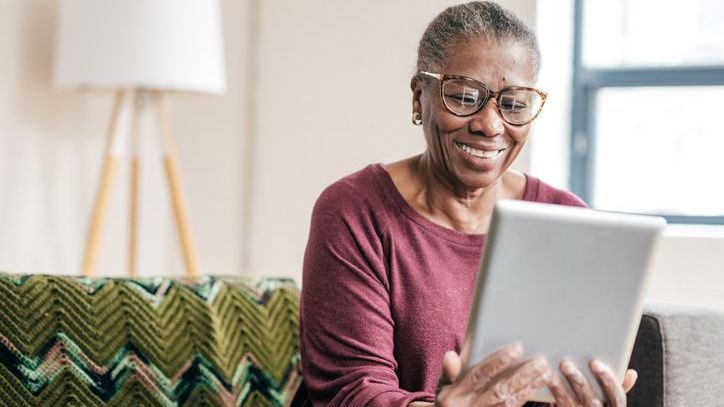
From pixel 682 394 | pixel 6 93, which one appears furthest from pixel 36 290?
pixel 6 93

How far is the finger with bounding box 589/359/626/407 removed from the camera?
131 cm

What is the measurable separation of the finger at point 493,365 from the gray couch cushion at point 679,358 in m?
0.41

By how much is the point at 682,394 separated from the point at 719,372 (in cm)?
9

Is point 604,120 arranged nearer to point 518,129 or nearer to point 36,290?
point 518,129

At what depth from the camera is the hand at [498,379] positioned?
1.26 m

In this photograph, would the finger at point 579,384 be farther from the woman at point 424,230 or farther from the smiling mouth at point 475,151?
the smiling mouth at point 475,151

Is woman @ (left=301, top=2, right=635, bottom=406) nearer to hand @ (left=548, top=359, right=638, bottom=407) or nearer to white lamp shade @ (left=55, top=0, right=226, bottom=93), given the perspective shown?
hand @ (left=548, top=359, right=638, bottom=407)

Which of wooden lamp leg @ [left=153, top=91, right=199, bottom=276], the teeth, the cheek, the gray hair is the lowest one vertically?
wooden lamp leg @ [left=153, top=91, right=199, bottom=276]

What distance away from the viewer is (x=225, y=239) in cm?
363

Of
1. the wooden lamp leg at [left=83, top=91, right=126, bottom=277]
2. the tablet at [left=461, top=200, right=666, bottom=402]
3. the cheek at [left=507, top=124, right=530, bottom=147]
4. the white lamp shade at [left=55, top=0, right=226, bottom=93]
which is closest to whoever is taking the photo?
the tablet at [left=461, top=200, right=666, bottom=402]

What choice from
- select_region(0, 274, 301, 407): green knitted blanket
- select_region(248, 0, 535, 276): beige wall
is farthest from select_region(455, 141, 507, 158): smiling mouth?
select_region(248, 0, 535, 276): beige wall

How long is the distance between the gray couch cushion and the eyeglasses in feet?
1.17

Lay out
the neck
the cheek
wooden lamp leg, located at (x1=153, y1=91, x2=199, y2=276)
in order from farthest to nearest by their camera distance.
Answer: wooden lamp leg, located at (x1=153, y1=91, x2=199, y2=276) < the neck < the cheek

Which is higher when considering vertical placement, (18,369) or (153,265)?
(18,369)
